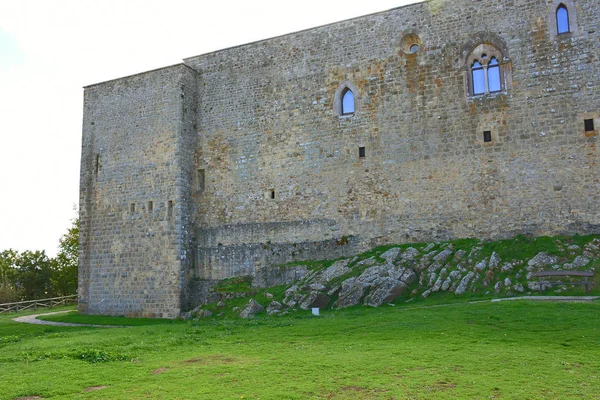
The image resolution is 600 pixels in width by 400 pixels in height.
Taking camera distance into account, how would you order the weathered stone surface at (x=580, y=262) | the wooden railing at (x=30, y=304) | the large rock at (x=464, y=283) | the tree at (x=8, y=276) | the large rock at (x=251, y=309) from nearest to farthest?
the weathered stone surface at (x=580, y=262), the large rock at (x=464, y=283), the large rock at (x=251, y=309), the wooden railing at (x=30, y=304), the tree at (x=8, y=276)

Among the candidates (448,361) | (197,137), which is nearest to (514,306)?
(448,361)

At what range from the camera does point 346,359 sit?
36.0ft

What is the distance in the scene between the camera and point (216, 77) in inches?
1098

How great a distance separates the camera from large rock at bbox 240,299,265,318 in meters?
21.3

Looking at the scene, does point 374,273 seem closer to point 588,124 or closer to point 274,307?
point 274,307

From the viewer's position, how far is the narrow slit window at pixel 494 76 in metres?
22.3

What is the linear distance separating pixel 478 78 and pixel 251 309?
13.0 m

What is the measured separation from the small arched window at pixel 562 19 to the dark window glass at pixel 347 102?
8.60 m

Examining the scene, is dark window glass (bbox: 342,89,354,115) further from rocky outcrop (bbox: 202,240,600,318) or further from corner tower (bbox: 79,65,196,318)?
corner tower (bbox: 79,65,196,318)

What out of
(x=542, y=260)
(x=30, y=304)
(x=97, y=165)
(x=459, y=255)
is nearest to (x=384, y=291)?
(x=459, y=255)

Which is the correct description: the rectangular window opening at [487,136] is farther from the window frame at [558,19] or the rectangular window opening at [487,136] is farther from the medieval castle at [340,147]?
the window frame at [558,19]

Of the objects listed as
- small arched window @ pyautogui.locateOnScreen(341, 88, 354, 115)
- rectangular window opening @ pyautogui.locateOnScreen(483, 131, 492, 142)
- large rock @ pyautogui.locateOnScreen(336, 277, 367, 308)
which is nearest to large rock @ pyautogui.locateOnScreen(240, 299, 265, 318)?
large rock @ pyautogui.locateOnScreen(336, 277, 367, 308)

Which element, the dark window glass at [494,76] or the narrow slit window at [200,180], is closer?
the dark window glass at [494,76]

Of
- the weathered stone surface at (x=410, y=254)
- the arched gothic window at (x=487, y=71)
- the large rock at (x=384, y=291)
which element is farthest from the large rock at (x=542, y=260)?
the arched gothic window at (x=487, y=71)
